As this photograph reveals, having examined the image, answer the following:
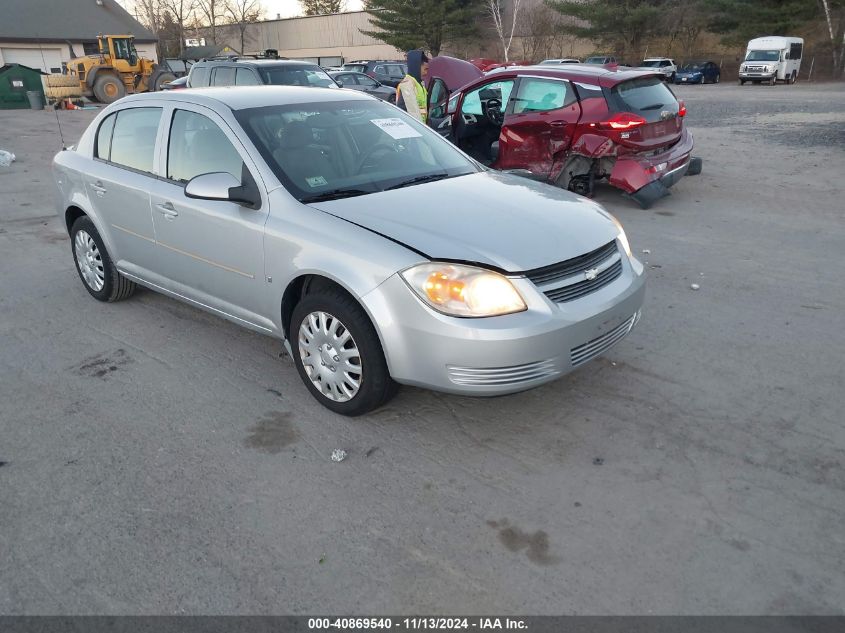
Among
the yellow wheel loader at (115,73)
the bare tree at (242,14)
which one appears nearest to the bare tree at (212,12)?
the bare tree at (242,14)

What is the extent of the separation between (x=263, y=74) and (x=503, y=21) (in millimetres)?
49119

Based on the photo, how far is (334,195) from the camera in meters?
3.81

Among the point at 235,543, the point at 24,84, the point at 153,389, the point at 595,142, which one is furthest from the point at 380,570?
the point at 24,84

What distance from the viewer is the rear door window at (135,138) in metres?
4.62

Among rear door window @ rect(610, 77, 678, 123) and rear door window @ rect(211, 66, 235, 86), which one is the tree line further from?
rear door window @ rect(610, 77, 678, 123)

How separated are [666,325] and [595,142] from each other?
3.77 metres

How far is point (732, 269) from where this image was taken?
19.7 ft

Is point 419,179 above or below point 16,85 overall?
below

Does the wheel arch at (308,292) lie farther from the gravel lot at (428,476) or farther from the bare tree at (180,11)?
the bare tree at (180,11)

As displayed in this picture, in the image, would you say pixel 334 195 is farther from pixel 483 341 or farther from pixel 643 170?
pixel 643 170

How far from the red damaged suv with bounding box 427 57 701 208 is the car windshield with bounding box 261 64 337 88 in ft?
15.2

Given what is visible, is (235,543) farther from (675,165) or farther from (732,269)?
(675,165)

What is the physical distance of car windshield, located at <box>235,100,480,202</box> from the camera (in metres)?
3.91

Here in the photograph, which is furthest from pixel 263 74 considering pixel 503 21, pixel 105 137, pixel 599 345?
pixel 503 21
